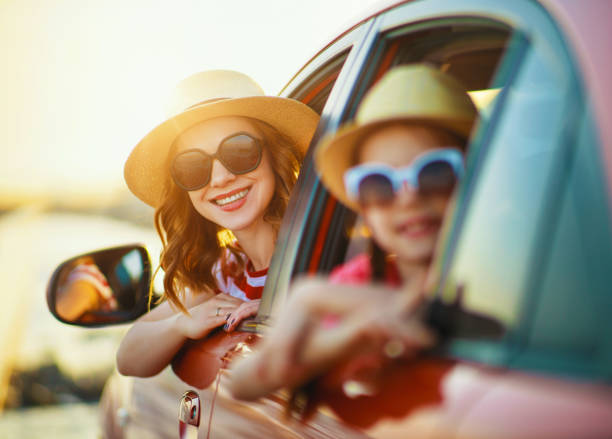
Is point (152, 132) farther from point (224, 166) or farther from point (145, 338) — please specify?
point (145, 338)

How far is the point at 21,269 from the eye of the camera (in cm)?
1437

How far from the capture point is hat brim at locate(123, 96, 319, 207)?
2.27 meters

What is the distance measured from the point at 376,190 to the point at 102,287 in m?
2.16

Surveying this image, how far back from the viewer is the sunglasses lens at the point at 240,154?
86.8 inches

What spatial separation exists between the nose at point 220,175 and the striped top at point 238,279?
1.20 feet

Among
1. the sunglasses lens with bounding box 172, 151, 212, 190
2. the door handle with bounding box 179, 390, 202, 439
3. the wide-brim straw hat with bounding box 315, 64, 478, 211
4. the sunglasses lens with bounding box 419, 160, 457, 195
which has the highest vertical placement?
the wide-brim straw hat with bounding box 315, 64, 478, 211

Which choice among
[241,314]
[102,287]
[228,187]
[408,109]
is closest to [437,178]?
[408,109]

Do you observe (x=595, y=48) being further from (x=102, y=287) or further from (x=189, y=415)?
(x=102, y=287)

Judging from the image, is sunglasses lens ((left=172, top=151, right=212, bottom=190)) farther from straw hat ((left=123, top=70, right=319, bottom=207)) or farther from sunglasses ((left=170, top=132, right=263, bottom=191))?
straw hat ((left=123, top=70, right=319, bottom=207))

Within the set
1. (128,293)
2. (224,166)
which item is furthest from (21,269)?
(224,166)

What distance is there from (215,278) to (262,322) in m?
0.81

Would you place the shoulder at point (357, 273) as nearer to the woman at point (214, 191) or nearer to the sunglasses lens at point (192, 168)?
the woman at point (214, 191)

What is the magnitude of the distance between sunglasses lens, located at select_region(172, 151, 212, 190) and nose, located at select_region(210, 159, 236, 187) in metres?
0.02

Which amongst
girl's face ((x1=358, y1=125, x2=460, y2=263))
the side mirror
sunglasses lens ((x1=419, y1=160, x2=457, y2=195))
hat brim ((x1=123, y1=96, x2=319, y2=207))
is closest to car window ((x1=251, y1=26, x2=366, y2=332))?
hat brim ((x1=123, y1=96, x2=319, y2=207))
